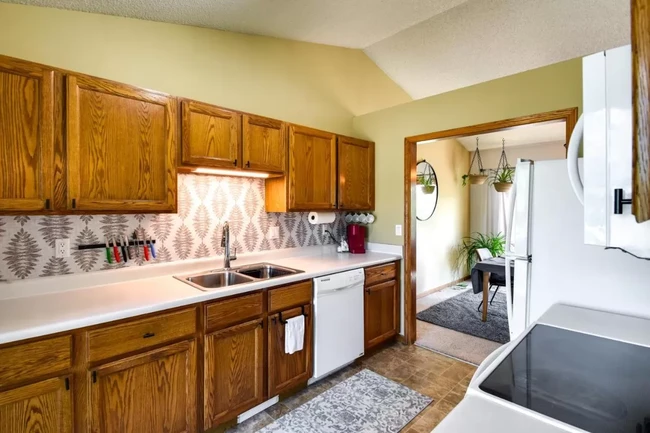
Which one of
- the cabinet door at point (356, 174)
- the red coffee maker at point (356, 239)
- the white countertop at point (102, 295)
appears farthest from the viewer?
the red coffee maker at point (356, 239)

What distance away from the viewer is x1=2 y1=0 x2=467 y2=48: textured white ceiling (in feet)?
6.59

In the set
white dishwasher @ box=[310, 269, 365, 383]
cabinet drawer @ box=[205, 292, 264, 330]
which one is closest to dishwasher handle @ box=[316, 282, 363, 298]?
white dishwasher @ box=[310, 269, 365, 383]

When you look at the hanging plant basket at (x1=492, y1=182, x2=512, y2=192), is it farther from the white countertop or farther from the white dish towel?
the white dish towel

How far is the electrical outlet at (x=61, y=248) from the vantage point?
188 centimetres

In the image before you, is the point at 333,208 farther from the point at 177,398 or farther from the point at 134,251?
the point at 177,398

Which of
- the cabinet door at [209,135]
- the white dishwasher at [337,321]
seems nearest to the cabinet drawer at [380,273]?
the white dishwasher at [337,321]

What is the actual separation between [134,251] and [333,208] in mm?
1680

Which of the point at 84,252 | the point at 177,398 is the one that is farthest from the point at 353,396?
the point at 84,252

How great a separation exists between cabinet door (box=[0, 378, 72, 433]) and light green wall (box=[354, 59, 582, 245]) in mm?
2732

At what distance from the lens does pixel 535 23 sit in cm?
278

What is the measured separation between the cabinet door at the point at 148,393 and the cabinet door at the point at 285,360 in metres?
0.53

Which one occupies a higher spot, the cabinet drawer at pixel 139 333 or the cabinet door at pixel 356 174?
the cabinet door at pixel 356 174

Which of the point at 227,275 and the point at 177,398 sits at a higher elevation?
the point at 227,275

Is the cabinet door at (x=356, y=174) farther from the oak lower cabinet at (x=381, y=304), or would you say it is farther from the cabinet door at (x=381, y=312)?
the cabinet door at (x=381, y=312)
